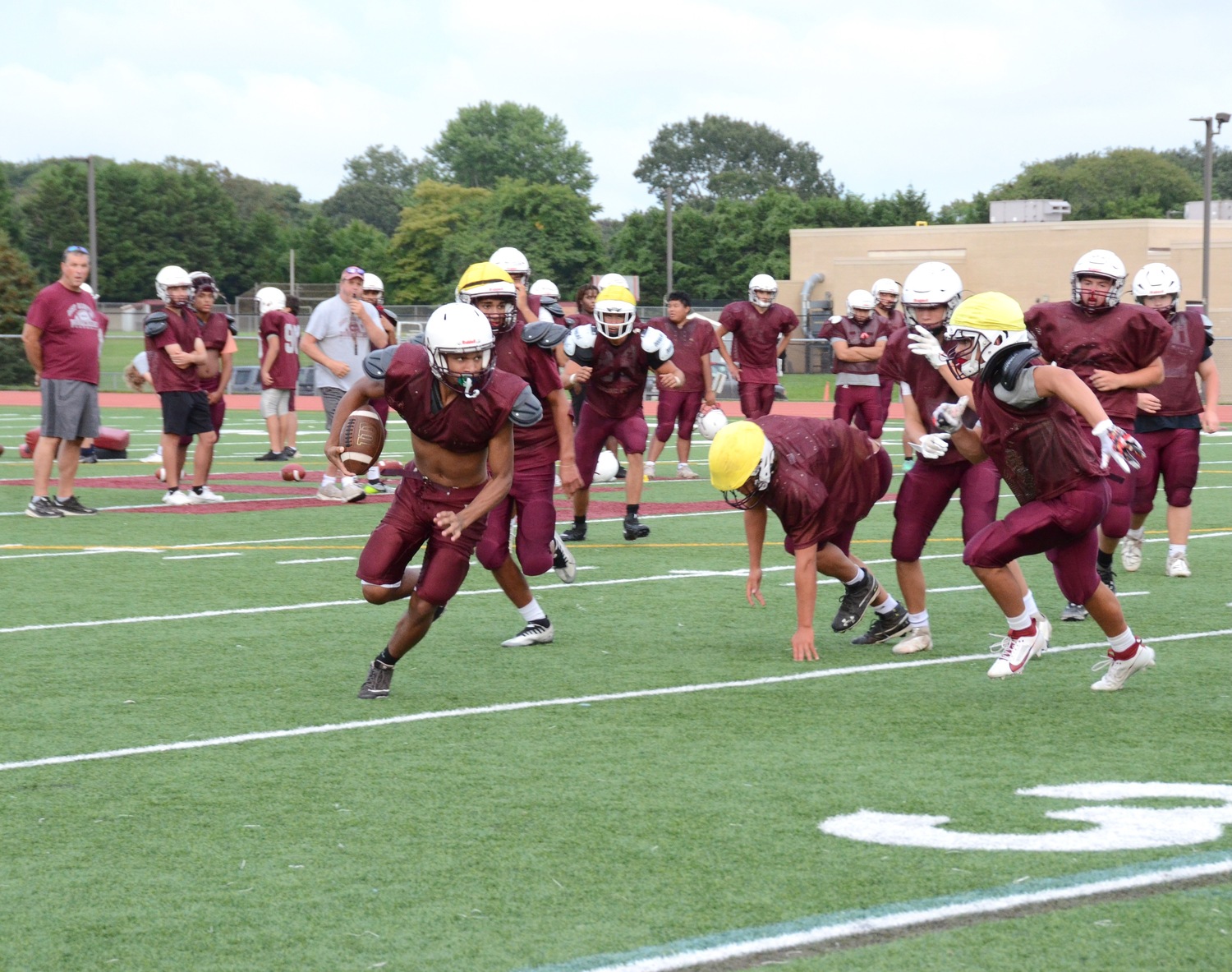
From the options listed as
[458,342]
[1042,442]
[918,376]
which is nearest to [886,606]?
[918,376]

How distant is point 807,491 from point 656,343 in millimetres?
4019

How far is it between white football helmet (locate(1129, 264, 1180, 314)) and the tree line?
39249 mm

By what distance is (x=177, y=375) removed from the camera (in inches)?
527

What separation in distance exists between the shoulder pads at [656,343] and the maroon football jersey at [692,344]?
3409 mm

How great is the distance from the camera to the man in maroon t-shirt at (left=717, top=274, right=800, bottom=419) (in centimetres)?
1555

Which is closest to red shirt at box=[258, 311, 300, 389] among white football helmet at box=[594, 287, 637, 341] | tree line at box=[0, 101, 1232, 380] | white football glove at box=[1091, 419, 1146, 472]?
white football helmet at box=[594, 287, 637, 341]

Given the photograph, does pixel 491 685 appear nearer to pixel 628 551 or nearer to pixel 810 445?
pixel 810 445

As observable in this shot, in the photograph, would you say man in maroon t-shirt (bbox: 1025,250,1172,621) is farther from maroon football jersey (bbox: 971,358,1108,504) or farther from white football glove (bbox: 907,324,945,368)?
maroon football jersey (bbox: 971,358,1108,504)

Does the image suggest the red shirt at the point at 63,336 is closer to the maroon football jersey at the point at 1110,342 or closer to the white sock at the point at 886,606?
the white sock at the point at 886,606

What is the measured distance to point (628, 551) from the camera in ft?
36.3

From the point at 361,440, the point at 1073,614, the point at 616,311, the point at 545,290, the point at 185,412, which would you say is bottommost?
the point at 1073,614

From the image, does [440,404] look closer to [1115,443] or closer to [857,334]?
[1115,443]

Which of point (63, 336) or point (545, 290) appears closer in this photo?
point (63, 336)

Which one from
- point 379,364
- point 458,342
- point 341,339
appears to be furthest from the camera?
point 341,339
